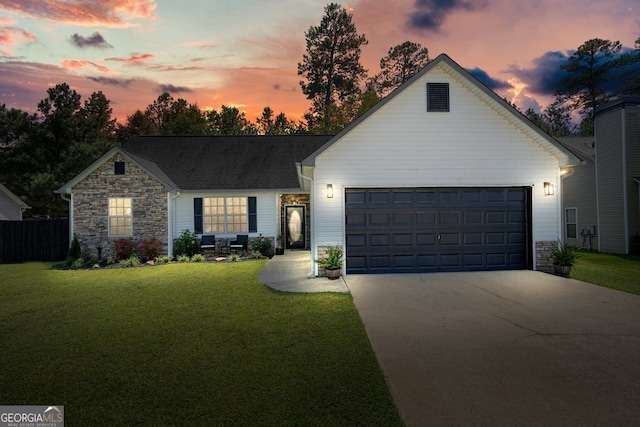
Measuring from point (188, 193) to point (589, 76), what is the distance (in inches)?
1852

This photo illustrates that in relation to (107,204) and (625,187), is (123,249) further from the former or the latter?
(625,187)

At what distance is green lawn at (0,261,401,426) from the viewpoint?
337cm

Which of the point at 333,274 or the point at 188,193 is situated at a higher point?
the point at 188,193

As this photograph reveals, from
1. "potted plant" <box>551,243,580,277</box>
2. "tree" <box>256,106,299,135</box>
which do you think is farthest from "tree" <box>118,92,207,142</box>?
"potted plant" <box>551,243,580,277</box>

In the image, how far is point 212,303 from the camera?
25.1ft

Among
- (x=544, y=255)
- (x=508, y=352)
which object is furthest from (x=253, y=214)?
(x=508, y=352)

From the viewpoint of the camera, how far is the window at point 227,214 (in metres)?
16.1

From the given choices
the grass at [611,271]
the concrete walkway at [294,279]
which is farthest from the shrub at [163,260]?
the grass at [611,271]

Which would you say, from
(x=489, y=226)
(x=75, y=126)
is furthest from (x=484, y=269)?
(x=75, y=126)

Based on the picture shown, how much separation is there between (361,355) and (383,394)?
1010 millimetres

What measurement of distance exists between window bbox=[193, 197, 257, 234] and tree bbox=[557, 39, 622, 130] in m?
42.7

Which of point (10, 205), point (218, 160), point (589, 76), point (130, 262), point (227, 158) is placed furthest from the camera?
point (589, 76)

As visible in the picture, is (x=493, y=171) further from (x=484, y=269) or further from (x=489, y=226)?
(x=484, y=269)

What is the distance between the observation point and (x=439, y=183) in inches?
424
